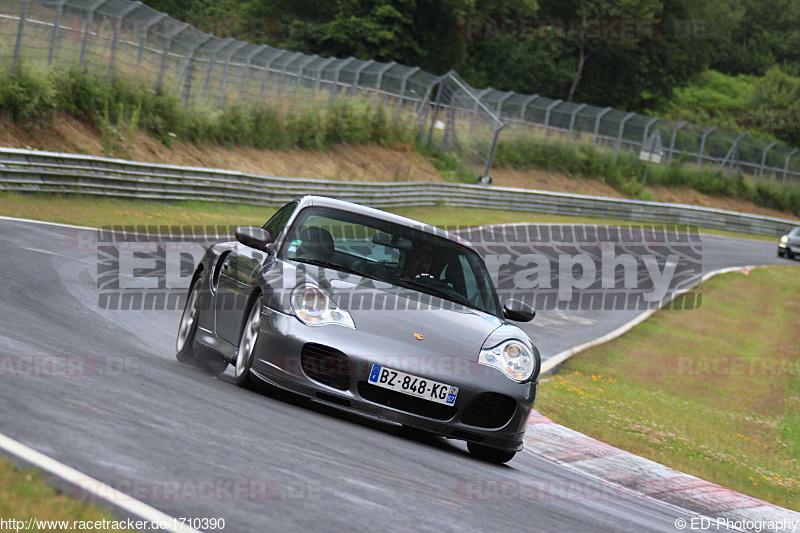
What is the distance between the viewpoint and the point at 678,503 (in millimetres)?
7801

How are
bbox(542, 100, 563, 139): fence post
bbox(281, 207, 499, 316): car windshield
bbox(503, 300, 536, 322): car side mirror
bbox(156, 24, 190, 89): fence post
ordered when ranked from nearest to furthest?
1. bbox(281, 207, 499, 316): car windshield
2. bbox(503, 300, 536, 322): car side mirror
3. bbox(156, 24, 190, 89): fence post
4. bbox(542, 100, 563, 139): fence post

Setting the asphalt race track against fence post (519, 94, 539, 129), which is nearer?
the asphalt race track

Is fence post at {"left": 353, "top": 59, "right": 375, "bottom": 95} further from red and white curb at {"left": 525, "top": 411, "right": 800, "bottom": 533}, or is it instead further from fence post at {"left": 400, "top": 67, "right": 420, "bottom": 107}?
red and white curb at {"left": 525, "top": 411, "right": 800, "bottom": 533}

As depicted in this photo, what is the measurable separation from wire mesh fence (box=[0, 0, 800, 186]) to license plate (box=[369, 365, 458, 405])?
20.0 metres

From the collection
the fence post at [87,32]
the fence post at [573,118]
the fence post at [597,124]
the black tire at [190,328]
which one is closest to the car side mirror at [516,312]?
the black tire at [190,328]

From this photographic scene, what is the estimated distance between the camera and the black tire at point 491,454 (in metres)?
6.98

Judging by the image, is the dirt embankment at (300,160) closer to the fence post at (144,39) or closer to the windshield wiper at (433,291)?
the fence post at (144,39)

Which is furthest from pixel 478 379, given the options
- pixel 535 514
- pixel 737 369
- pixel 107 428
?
pixel 737 369

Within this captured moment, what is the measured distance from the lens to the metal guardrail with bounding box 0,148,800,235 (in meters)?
20.4

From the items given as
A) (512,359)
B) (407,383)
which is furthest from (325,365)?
(512,359)

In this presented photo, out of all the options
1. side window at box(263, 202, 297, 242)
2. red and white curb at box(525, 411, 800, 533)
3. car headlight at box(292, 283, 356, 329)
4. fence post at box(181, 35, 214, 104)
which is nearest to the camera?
car headlight at box(292, 283, 356, 329)

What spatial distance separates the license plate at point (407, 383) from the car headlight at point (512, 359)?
396mm

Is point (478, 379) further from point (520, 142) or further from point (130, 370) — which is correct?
point (520, 142)

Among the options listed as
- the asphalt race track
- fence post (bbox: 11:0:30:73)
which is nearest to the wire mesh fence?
fence post (bbox: 11:0:30:73)
